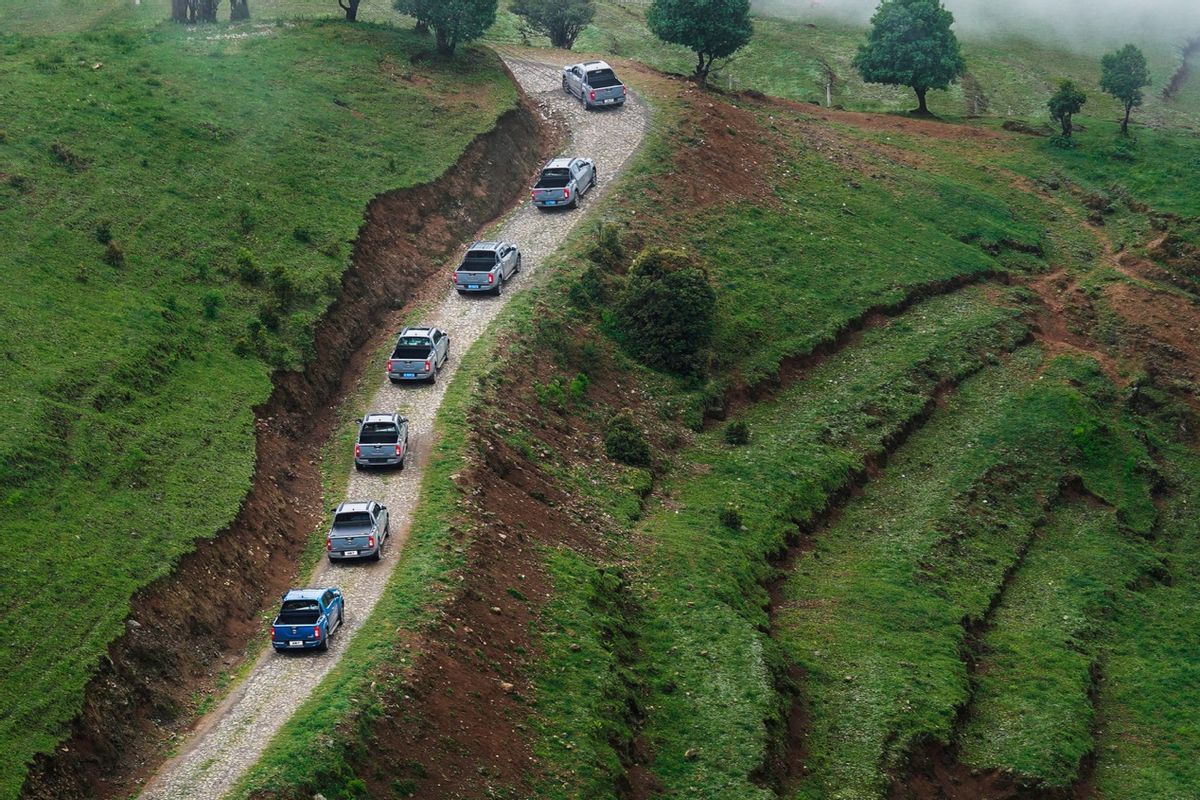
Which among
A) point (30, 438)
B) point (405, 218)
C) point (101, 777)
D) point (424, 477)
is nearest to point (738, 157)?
point (405, 218)

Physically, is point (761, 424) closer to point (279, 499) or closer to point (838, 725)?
point (838, 725)

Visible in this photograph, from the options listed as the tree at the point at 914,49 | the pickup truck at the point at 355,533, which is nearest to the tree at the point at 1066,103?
the tree at the point at 914,49

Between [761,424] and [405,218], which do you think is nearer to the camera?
[761,424]

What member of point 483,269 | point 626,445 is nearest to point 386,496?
point 626,445

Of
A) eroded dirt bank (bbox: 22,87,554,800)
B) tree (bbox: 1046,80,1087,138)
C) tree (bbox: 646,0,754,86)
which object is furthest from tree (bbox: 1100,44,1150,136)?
eroded dirt bank (bbox: 22,87,554,800)

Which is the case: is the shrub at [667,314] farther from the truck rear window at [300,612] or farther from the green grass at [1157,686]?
the truck rear window at [300,612]

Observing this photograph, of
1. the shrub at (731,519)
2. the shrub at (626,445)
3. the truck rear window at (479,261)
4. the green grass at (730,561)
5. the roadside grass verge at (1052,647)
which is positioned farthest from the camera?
the truck rear window at (479,261)
